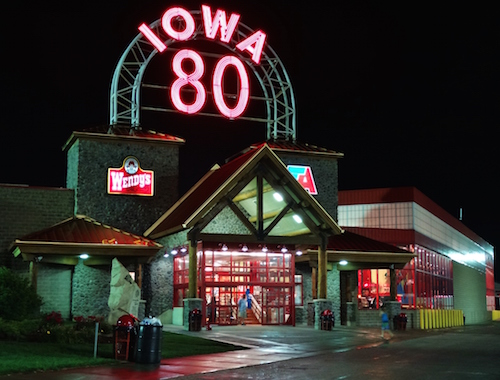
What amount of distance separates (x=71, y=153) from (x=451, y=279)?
110 ft

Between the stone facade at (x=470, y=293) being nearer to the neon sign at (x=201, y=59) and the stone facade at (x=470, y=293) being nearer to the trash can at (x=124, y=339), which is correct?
the neon sign at (x=201, y=59)

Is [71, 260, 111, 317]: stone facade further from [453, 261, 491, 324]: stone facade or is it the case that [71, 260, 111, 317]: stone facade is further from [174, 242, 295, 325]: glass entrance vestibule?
[453, 261, 491, 324]: stone facade

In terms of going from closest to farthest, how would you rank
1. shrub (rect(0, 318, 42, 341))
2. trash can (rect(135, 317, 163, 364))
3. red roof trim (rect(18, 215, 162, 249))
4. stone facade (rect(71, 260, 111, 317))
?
trash can (rect(135, 317, 163, 364)), shrub (rect(0, 318, 42, 341)), red roof trim (rect(18, 215, 162, 249)), stone facade (rect(71, 260, 111, 317))

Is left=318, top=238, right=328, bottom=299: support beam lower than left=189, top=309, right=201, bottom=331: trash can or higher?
higher

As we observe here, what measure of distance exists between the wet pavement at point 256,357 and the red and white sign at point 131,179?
8.15 metres

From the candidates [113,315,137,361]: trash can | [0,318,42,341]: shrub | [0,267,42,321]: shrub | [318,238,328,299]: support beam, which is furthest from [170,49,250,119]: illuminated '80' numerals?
[113,315,137,361]: trash can

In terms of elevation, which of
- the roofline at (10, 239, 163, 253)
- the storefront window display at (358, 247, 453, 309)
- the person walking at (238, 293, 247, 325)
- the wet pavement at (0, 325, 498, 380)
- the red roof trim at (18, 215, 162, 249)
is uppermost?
the red roof trim at (18, 215, 162, 249)

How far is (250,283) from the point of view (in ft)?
107

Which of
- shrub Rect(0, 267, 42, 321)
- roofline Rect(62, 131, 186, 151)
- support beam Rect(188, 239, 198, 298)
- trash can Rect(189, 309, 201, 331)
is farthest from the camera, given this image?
roofline Rect(62, 131, 186, 151)

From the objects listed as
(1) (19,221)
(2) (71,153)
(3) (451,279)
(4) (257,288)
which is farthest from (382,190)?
(1) (19,221)

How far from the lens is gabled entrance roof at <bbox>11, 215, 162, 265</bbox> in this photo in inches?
1149

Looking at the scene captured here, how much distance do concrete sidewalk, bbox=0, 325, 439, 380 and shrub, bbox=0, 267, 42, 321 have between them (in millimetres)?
6092

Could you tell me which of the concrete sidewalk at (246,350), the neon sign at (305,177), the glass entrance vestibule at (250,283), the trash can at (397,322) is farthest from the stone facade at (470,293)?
the glass entrance vestibule at (250,283)

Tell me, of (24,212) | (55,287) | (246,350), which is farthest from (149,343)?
(24,212)
